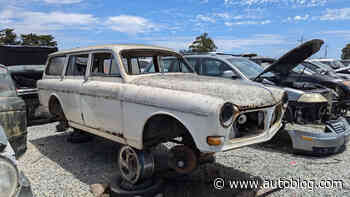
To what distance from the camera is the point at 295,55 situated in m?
5.34

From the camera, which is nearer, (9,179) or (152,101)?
(9,179)

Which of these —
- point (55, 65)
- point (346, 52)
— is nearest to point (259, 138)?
point (55, 65)

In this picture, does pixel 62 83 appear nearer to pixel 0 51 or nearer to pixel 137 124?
pixel 137 124

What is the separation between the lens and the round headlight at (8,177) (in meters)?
1.74

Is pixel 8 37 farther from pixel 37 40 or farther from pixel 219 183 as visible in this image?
pixel 219 183

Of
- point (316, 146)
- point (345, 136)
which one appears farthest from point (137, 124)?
point (345, 136)

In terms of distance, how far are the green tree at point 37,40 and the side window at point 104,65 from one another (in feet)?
85.4

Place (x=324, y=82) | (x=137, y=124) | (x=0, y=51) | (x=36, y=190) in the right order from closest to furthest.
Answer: (x=137, y=124) → (x=36, y=190) → (x=324, y=82) → (x=0, y=51)

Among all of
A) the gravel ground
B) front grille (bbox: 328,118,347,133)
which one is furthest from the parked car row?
the gravel ground

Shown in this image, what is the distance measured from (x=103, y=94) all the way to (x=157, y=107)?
1.12 m

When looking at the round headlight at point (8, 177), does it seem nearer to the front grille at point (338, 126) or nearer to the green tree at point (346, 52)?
the front grille at point (338, 126)

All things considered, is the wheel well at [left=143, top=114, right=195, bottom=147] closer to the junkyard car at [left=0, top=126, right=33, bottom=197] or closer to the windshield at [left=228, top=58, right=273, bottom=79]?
the junkyard car at [left=0, top=126, right=33, bottom=197]

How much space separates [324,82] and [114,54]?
5315mm

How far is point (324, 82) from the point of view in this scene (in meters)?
6.64
